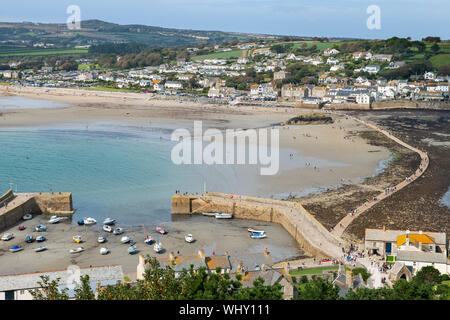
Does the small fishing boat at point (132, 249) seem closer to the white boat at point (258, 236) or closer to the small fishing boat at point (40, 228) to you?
the small fishing boat at point (40, 228)

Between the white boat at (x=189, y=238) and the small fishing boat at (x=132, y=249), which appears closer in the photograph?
the small fishing boat at (x=132, y=249)

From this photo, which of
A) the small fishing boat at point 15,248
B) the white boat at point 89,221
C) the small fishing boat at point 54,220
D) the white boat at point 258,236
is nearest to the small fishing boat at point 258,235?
the white boat at point 258,236

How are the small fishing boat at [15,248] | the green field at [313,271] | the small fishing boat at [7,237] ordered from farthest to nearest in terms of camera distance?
the small fishing boat at [7,237], the small fishing boat at [15,248], the green field at [313,271]

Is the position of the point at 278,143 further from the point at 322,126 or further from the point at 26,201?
the point at 26,201

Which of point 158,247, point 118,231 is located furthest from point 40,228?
point 158,247

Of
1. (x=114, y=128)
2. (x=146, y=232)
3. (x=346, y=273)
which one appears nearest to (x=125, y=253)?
(x=146, y=232)

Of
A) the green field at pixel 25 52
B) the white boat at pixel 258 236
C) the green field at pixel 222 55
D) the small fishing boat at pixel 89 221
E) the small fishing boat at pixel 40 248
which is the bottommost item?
the white boat at pixel 258 236

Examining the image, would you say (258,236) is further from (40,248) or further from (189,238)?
(40,248)

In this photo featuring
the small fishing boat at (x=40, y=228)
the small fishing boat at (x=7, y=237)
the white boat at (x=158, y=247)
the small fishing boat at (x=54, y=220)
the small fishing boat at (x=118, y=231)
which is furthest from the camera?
the small fishing boat at (x=54, y=220)

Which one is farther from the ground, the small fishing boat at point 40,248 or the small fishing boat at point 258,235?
the small fishing boat at point 40,248

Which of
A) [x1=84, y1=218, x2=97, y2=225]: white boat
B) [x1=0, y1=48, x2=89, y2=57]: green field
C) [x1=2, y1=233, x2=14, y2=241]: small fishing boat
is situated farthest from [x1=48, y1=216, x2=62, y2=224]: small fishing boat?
[x1=0, y1=48, x2=89, y2=57]: green field

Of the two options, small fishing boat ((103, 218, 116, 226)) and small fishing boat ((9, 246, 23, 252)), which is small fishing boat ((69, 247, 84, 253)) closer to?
small fishing boat ((9, 246, 23, 252))
